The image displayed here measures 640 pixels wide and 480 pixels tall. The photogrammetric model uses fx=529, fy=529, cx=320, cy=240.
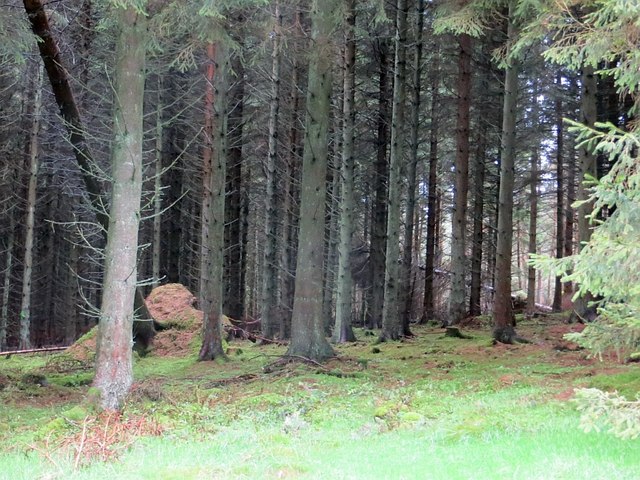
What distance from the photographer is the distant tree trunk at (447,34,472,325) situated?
15.8m

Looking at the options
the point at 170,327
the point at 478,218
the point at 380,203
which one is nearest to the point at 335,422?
the point at 170,327

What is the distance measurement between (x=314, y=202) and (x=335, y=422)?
5.16 metres

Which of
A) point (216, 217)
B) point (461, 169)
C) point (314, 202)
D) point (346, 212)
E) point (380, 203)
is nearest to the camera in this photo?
point (314, 202)

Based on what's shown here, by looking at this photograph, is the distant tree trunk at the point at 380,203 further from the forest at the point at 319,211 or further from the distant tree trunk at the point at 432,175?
the distant tree trunk at the point at 432,175

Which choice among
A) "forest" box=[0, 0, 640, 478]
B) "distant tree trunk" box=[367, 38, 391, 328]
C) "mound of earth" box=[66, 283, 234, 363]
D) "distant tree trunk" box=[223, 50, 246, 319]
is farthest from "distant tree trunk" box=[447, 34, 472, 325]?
"distant tree trunk" box=[223, 50, 246, 319]

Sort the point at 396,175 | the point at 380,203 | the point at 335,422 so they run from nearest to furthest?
1. the point at 335,422
2. the point at 396,175
3. the point at 380,203

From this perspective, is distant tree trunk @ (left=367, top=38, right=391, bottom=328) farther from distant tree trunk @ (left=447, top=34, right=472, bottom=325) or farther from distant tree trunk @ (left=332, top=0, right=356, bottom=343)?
distant tree trunk @ (left=332, top=0, right=356, bottom=343)

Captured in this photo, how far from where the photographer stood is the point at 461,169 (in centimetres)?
1619

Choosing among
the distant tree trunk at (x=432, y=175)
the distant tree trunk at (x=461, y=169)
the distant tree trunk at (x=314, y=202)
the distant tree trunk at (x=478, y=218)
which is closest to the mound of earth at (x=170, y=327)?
the distant tree trunk at (x=314, y=202)

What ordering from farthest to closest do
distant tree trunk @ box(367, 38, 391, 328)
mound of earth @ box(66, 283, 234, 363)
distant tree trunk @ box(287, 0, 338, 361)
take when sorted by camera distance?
distant tree trunk @ box(367, 38, 391, 328), mound of earth @ box(66, 283, 234, 363), distant tree trunk @ box(287, 0, 338, 361)

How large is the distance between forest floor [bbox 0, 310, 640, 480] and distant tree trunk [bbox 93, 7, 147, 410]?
44 cm

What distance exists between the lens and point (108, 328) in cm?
704

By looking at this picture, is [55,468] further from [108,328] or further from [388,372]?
[388,372]

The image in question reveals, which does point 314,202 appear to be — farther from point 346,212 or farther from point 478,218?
point 478,218
